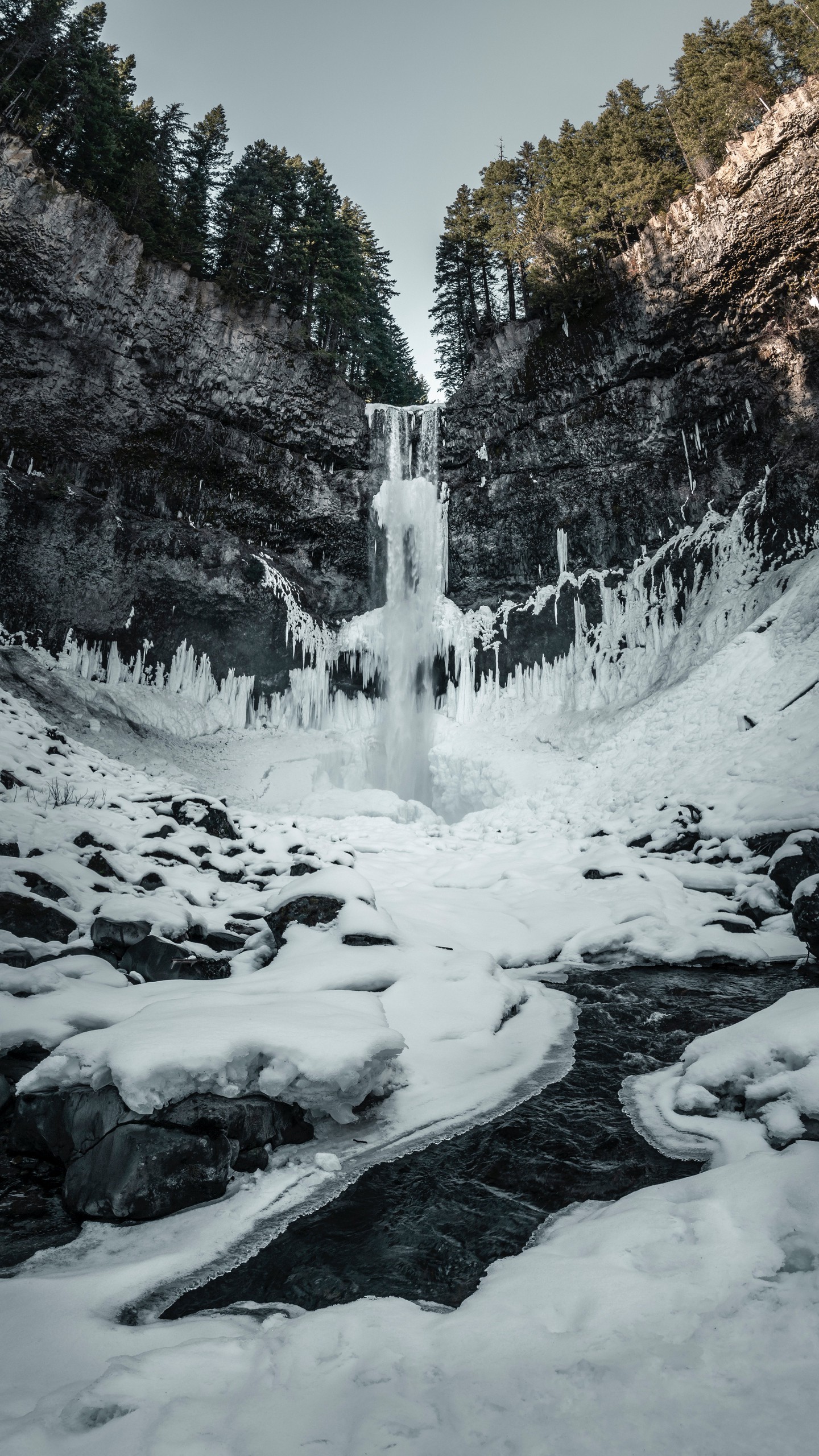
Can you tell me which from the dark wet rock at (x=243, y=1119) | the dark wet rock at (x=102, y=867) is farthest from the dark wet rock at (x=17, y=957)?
the dark wet rock at (x=243, y=1119)

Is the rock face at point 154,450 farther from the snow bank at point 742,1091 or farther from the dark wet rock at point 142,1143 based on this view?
the snow bank at point 742,1091

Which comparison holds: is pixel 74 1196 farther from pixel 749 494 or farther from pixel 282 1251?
pixel 749 494

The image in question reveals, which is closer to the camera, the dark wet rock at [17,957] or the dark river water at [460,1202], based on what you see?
the dark river water at [460,1202]

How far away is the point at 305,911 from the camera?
25.4ft

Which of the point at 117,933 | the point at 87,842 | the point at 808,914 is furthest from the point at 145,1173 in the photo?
the point at 87,842

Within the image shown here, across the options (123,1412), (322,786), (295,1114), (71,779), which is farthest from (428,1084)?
(322,786)

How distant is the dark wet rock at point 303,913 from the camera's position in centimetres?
764

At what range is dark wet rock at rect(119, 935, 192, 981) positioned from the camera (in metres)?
6.78

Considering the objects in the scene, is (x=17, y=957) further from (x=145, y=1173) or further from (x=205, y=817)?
(x=205, y=817)

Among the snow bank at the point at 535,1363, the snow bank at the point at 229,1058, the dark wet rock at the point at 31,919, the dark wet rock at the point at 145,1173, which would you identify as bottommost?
the dark wet rock at the point at 31,919

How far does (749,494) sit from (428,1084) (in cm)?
1888

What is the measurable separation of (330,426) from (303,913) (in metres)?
19.2

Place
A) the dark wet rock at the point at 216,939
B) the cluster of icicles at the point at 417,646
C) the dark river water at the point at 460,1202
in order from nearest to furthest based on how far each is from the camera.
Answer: the dark river water at the point at 460,1202 < the dark wet rock at the point at 216,939 < the cluster of icicles at the point at 417,646

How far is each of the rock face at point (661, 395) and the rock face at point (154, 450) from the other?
15.5 feet
